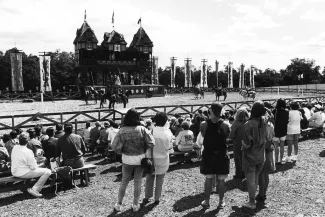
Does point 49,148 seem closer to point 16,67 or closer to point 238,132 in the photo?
point 238,132

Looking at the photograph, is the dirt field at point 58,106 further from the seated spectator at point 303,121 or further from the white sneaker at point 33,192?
the white sneaker at point 33,192

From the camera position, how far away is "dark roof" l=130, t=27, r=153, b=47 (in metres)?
52.0

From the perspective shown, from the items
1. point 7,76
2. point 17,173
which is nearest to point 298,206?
point 17,173

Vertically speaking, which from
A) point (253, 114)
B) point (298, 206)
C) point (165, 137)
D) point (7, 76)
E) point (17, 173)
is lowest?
point (298, 206)

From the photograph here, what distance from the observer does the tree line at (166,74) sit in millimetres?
55094

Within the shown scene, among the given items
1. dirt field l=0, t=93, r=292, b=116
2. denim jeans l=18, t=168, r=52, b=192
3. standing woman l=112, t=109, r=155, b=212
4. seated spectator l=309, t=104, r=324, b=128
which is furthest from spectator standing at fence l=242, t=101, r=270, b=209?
dirt field l=0, t=93, r=292, b=116

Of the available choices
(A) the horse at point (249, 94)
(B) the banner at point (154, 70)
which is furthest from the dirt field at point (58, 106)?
(B) the banner at point (154, 70)

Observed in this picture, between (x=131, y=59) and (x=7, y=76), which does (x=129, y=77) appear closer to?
(x=131, y=59)

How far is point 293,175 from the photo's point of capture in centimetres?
803

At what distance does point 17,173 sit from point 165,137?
3.25 metres

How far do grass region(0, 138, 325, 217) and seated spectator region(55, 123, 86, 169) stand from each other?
66cm

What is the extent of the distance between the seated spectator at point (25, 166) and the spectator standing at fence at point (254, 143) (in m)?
4.20

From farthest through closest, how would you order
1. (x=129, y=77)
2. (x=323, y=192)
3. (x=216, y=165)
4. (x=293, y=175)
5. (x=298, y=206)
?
1. (x=129, y=77)
2. (x=293, y=175)
3. (x=323, y=192)
4. (x=298, y=206)
5. (x=216, y=165)

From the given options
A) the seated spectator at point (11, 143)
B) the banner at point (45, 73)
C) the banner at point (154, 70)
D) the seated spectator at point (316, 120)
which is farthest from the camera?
the banner at point (154, 70)
